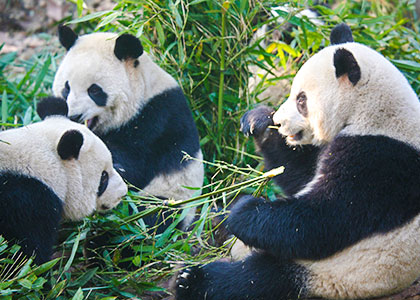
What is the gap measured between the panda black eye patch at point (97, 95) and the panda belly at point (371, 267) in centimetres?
232

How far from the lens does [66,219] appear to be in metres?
3.94

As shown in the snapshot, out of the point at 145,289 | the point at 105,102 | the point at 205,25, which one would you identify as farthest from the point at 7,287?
the point at 205,25

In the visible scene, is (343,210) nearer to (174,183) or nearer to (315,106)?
(315,106)

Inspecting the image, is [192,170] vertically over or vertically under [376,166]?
under

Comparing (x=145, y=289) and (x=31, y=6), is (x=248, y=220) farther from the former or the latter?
(x=31, y=6)

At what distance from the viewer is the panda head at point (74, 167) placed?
3676mm

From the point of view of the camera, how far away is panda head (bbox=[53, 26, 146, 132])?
4910 mm

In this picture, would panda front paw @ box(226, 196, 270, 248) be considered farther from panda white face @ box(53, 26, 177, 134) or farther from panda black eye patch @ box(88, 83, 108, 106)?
panda black eye patch @ box(88, 83, 108, 106)

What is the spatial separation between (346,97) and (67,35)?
8.82ft

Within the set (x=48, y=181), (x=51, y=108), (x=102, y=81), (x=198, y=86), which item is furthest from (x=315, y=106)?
(x=198, y=86)

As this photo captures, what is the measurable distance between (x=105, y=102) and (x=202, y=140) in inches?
47.3

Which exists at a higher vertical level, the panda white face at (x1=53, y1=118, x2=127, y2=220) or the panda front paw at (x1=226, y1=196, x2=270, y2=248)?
the panda white face at (x1=53, y1=118, x2=127, y2=220)

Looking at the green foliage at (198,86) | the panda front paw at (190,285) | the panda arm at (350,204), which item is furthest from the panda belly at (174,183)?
the panda arm at (350,204)

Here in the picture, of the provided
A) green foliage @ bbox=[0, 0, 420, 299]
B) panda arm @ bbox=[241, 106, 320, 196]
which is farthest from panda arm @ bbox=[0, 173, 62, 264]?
panda arm @ bbox=[241, 106, 320, 196]
